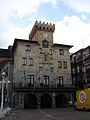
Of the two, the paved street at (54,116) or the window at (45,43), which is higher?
the window at (45,43)

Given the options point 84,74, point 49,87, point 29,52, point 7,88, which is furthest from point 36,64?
point 84,74

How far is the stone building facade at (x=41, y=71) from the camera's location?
40031 mm

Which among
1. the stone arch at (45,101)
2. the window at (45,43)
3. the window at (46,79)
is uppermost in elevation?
the window at (45,43)

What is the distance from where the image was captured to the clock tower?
149 feet

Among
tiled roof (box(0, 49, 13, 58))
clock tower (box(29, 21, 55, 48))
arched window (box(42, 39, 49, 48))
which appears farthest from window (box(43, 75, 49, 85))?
tiled roof (box(0, 49, 13, 58))

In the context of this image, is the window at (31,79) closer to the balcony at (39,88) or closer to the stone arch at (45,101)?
the balcony at (39,88)

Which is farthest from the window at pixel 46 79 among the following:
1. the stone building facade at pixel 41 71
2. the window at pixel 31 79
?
the window at pixel 31 79

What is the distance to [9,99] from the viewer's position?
42500 millimetres

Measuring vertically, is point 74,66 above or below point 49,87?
above

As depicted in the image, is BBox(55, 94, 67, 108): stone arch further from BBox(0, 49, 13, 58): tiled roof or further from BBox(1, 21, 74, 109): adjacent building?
BBox(0, 49, 13, 58): tiled roof

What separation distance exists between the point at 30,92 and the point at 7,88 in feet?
26.3

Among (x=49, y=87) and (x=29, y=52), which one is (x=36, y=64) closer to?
(x=29, y=52)

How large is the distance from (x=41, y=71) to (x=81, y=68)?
43.8 feet

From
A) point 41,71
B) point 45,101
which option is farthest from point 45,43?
point 45,101
